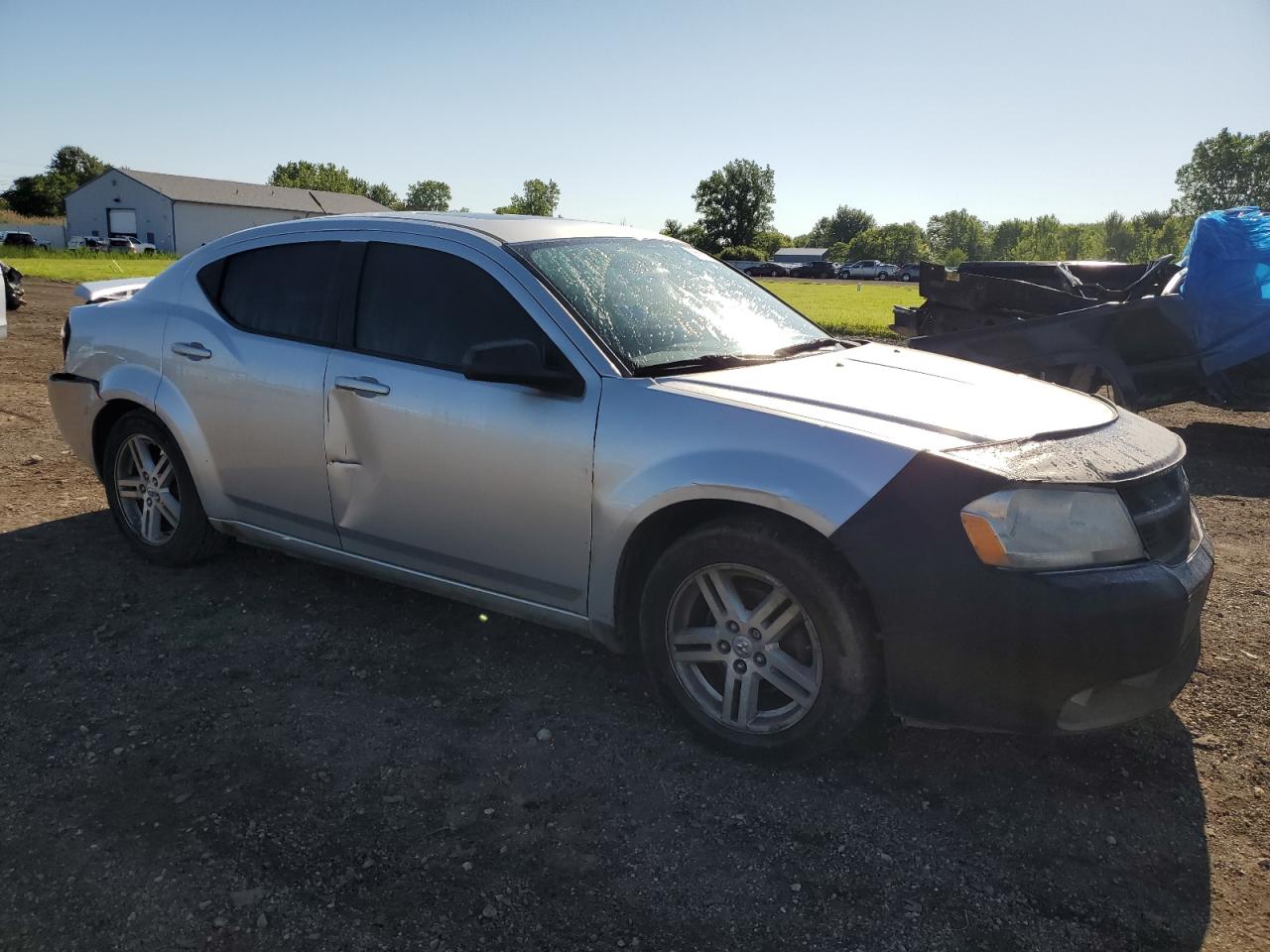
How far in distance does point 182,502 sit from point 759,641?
3.02 metres

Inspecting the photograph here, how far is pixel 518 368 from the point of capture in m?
3.19

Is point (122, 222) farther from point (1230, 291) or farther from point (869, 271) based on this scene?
point (1230, 291)

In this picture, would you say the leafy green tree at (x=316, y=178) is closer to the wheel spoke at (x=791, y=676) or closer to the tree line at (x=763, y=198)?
the tree line at (x=763, y=198)

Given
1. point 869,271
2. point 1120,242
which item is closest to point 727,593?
point 869,271

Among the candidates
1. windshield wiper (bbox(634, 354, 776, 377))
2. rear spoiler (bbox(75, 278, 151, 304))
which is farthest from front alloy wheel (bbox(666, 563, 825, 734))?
rear spoiler (bbox(75, 278, 151, 304))

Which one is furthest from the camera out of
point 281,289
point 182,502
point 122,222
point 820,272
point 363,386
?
point 122,222

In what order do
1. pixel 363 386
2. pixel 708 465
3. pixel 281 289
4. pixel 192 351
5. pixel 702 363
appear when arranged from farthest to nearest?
pixel 192 351, pixel 281 289, pixel 363 386, pixel 702 363, pixel 708 465

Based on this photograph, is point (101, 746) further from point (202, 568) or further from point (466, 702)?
point (202, 568)

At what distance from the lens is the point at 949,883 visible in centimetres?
253

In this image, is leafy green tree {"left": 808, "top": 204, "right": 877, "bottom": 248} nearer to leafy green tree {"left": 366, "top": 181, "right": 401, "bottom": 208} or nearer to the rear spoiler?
leafy green tree {"left": 366, "top": 181, "right": 401, "bottom": 208}

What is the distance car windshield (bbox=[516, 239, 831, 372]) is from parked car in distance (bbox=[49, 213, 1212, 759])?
2 centimetres

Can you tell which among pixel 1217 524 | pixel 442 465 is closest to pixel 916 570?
pixel 442 465

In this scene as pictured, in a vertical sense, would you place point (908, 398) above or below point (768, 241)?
below

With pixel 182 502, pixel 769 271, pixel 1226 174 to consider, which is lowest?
pixel 182 502
